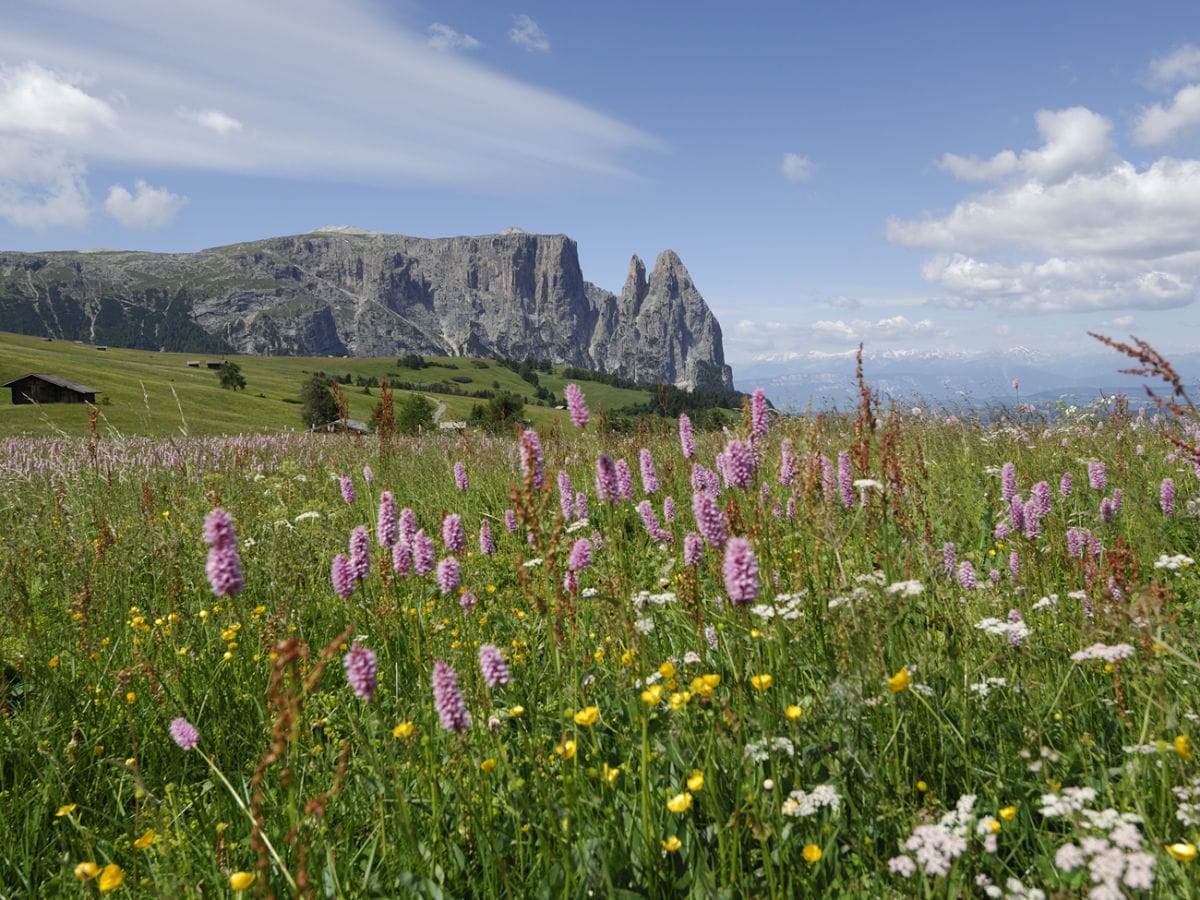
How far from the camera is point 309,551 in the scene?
18.2ft

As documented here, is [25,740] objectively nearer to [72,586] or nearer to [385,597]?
[385,597]

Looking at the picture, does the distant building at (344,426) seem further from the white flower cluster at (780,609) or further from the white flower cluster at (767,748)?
the white flower cluster at (767,748)

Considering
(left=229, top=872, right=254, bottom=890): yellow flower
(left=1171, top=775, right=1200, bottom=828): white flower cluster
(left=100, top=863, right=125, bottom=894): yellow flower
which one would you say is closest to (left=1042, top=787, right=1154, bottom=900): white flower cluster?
(left=1171, top=775, right=1200, bottom=828): white flower cluster

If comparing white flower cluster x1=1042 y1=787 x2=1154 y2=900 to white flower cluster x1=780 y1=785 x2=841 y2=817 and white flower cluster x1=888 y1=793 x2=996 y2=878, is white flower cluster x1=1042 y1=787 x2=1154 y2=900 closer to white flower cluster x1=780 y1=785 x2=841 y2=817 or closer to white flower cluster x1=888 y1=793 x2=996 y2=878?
white flower cluster x1=888 y1=793 x2=996 y2=878

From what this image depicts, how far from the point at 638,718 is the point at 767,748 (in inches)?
19.6

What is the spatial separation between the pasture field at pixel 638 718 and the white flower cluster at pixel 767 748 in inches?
1.2

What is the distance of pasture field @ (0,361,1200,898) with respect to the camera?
82.1 inches

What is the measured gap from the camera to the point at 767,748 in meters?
2.40

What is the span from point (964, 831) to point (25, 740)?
4.03 meters

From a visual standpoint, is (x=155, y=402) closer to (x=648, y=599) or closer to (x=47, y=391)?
(x=47, y=391)

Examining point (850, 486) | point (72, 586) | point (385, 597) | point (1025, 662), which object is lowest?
point (72, 586)

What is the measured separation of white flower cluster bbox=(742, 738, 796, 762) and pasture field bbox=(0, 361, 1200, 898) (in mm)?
30

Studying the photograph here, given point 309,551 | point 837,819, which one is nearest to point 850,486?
point 837,819

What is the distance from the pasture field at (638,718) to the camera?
2086 mm
